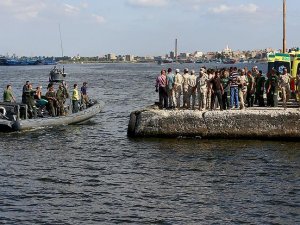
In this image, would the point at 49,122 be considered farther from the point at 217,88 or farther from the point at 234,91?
the point at 234,91

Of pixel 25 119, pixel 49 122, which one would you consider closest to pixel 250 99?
pixel 49 122

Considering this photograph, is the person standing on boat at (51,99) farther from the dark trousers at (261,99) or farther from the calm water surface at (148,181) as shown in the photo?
the dark trousers at (261,99)

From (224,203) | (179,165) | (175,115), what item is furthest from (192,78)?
(224,203)

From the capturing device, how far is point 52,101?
27.3 m

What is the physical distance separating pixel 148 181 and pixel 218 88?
7573 millimetres

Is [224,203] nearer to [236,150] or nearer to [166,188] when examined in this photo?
[166,188]

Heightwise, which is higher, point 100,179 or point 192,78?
point 192,78

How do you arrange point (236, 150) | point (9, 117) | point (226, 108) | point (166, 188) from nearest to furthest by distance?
1. point (166, 188)
2. point (236, 150)
3. point (226, 108)
4. point (9, 117)

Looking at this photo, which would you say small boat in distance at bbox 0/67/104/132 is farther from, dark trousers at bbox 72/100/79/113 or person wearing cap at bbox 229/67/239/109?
person wearing cap at bbox 229/67/239/109

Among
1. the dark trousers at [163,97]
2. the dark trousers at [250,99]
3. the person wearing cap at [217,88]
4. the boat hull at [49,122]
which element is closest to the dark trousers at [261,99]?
the dark trousers at [250,99]

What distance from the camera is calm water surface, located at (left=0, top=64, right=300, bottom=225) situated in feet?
41.8

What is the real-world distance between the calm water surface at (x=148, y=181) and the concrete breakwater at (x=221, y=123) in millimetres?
347

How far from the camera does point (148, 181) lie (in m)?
15.8

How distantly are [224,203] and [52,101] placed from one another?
1518cm
